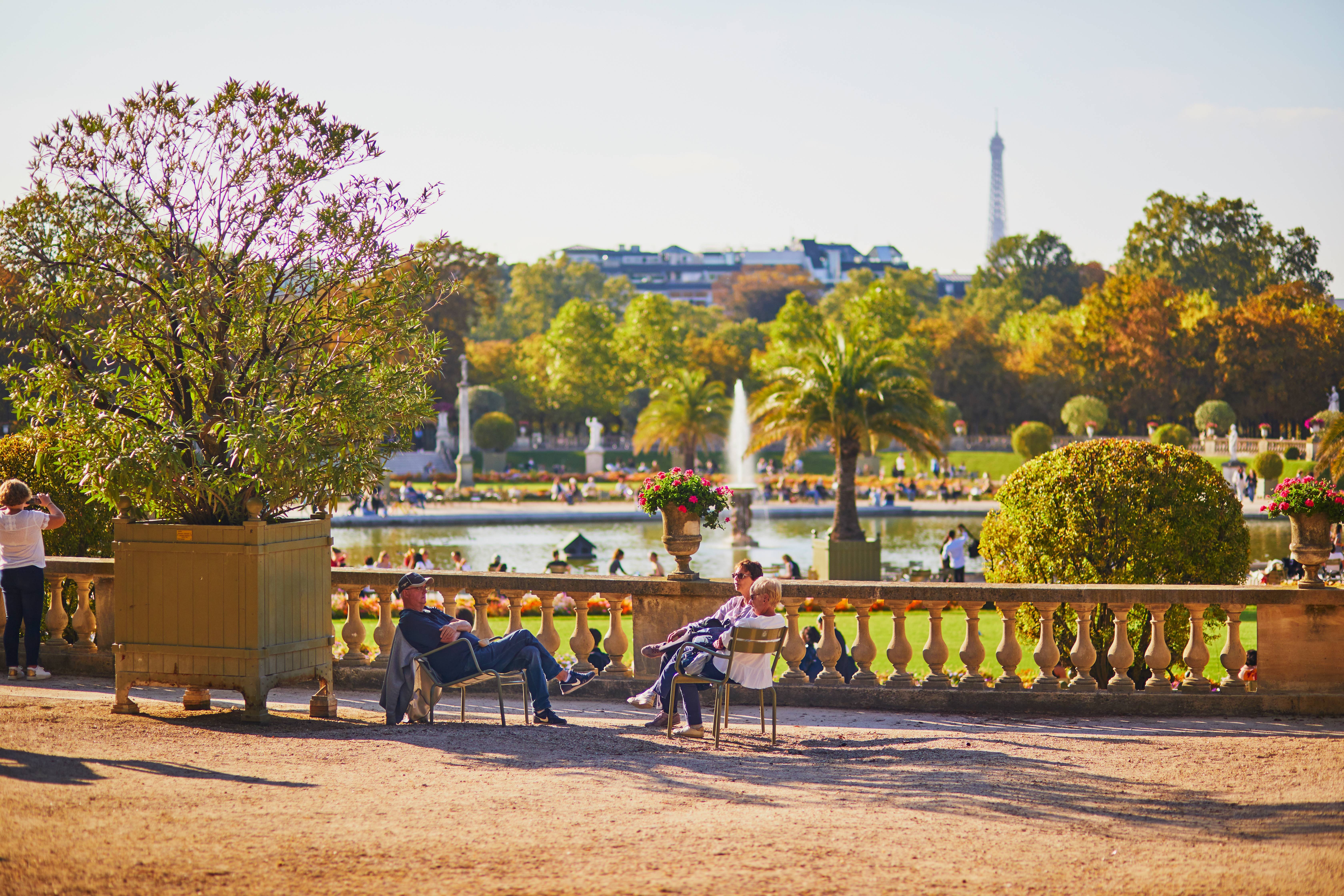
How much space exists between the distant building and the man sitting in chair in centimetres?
17699

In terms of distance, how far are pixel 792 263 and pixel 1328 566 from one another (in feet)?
549

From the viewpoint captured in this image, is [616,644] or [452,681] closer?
[452,681]

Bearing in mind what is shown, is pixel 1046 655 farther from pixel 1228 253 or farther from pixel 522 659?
pixel 1228 253

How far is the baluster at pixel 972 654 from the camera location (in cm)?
897

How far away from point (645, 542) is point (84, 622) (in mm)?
25023

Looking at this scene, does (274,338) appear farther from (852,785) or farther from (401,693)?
(852,785)

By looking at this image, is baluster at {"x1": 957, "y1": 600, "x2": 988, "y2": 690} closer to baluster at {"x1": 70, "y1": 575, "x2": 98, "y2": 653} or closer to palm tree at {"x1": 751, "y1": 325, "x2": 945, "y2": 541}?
baluster at {"x1": 70, "y1": 575, "x2": 98, "y2": 653}

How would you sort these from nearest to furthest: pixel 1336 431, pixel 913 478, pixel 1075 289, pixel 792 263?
pixel 1336 431
pixel 913 478
pixel 1075 289
pixel 792 263

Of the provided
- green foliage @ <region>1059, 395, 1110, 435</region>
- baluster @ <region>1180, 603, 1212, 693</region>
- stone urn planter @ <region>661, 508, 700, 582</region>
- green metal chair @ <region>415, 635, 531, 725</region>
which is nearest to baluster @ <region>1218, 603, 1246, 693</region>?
baluster @ <region>1180, 603, 1212, 693</region>

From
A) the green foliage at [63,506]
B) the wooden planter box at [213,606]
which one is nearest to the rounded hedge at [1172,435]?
the green foliage at [63,506]

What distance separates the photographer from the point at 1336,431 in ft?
77.5

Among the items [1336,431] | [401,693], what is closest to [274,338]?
[401,693]

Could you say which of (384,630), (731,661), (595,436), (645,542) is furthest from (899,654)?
(595,436)

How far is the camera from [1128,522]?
11.1 m
